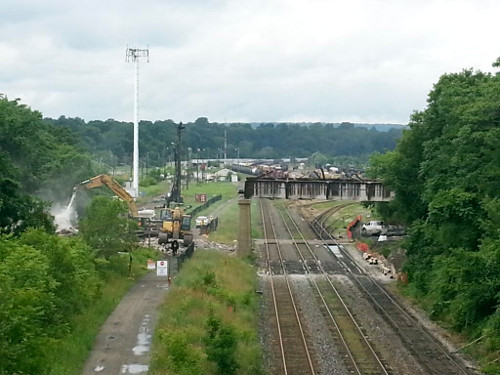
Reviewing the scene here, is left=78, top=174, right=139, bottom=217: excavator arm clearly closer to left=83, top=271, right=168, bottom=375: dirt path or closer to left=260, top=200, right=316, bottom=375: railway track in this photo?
left=260, top=200, right=316, bottom=375: railway track

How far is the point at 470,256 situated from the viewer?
88.4ft

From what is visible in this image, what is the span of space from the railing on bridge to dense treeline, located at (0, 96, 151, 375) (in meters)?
11.0

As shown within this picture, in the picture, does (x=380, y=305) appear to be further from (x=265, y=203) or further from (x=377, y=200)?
(x=265, y=203)

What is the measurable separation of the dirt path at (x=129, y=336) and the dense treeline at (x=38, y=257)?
38.4 inches

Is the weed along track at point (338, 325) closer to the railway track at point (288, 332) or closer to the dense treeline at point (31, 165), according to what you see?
the railway track at point (288, 332)

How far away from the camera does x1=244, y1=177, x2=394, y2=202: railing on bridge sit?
45812mm

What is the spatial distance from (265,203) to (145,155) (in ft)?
290

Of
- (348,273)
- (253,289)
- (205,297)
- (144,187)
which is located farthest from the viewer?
(144,187)

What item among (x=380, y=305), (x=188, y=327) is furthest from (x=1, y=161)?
(x=380, y=305)

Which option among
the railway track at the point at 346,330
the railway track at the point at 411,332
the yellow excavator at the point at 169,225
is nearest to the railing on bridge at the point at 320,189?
the railway track at the point at 346,330

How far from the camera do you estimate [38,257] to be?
70.4ft

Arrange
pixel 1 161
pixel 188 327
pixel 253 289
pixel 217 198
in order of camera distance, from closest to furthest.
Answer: pixel 188 327
pixel 1 161
pixel 253 289
pixel 217 198

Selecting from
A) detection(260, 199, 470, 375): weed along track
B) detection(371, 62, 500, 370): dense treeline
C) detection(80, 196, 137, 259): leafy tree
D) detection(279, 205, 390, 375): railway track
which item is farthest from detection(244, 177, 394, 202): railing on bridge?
detection(80, 196, 137, 259): leafy tree

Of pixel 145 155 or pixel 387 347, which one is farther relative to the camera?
pixel 145 155
